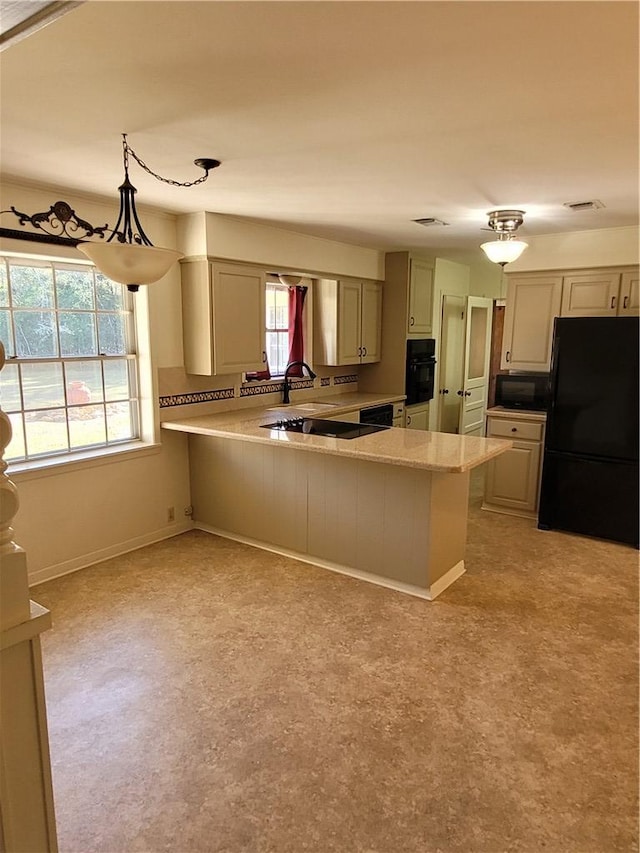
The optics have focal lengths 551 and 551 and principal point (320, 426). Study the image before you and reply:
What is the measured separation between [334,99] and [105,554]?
3185mm

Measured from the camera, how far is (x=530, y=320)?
4715mm

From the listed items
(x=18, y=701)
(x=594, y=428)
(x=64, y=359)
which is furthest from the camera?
(x=594, y=428)

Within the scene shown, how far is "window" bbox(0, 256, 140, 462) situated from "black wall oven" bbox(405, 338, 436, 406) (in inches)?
113

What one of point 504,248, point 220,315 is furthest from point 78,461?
point 504,248

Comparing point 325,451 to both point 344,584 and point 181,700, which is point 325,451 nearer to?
point 344,584

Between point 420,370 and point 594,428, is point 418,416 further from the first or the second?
point 594,428

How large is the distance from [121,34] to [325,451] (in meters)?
2.17

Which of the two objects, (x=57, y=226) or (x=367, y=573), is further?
(x=367, y=573)

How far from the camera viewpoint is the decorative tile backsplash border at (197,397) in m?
4.12

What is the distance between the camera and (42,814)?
1259mm

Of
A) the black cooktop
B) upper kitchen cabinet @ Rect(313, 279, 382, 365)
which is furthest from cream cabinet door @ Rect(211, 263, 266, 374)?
upper kitchen cabinet @ Rect(313, 279, 382, 365)

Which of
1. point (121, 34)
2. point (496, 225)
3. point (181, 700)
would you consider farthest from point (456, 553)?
→ point (121, 34)

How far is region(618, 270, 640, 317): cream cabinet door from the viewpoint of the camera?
4243mm

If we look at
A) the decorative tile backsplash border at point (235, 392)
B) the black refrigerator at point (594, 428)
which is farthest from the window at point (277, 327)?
the black refrigerator at point (594, 428)
